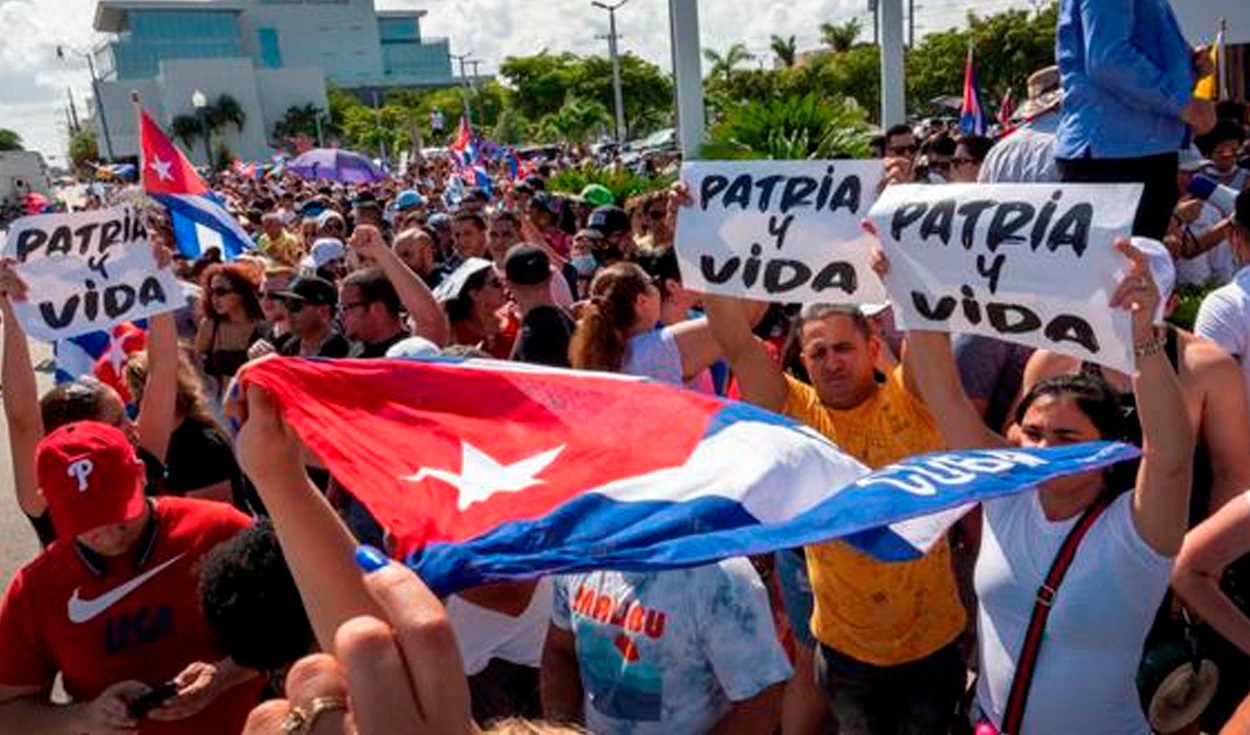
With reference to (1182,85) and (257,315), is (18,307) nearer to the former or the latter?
(257,315)

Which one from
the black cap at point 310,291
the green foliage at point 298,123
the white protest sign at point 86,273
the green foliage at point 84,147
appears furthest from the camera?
the green foliage at point 298,123

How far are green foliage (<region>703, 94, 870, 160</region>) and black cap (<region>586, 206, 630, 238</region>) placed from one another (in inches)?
74.6

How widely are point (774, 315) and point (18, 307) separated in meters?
3.47

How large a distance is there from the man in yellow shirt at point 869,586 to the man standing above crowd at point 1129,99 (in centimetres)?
153

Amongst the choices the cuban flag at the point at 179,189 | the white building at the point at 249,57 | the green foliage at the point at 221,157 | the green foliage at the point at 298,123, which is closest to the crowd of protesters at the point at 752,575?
the cuban flag at the point at 179,189

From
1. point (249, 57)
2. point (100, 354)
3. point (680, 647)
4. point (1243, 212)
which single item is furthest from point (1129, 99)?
point (249, 57)

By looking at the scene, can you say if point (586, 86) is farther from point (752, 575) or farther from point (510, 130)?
point (752, 575)

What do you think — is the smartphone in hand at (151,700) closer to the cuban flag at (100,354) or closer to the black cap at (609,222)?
the cuban flag at (100,354)

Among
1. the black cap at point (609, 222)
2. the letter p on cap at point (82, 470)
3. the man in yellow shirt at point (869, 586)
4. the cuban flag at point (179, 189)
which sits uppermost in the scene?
the cuban flag at point (179, 189)

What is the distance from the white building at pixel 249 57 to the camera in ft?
305

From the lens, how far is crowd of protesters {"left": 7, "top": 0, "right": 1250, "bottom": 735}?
→ 2230 millimetres

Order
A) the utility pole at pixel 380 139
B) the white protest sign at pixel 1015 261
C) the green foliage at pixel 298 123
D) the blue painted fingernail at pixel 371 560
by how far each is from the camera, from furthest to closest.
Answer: the green foliage at pixel 298 123, the utility pole at pixel 380 139, the white protest sign at pixel 1015 261, the blue painted fingernail at pixel 371 560

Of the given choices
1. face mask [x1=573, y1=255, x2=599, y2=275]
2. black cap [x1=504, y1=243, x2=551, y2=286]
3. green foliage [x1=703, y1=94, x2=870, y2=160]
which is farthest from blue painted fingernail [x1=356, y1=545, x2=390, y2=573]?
green foliage [x1=703, y1=94, x2=870, y2=160]

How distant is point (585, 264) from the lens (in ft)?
25.7
